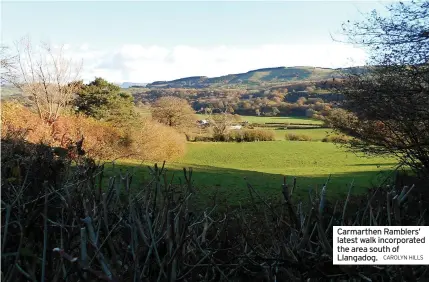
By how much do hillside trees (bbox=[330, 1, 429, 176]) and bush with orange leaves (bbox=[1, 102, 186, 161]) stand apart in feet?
45.4

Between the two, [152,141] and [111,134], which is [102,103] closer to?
[152,141]

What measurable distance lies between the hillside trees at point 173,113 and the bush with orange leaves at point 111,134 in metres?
7.93

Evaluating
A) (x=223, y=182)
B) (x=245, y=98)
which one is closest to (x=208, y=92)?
(x=245, y=98)

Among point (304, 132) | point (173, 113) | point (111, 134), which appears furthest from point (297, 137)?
point (111, 134)

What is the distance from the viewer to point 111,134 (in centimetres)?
2933

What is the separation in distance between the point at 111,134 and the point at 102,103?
7.63 meters

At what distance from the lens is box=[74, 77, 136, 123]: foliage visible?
3462 centimetres

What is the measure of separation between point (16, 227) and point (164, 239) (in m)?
0.83

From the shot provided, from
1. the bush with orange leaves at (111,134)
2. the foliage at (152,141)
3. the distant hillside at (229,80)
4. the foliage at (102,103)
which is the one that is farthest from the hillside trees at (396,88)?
the distant hillside at (229,80)

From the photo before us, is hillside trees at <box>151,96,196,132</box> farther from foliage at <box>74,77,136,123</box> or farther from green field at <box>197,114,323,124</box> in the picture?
foliage at <box>74,77,136,123</box>

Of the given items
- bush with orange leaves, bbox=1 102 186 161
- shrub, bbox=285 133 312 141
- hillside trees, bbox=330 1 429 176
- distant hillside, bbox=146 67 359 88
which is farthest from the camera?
distant hillside, bbox=146 67 359 88

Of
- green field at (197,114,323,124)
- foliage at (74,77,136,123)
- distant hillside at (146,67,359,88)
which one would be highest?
distant hillside at (146,67,359,88)

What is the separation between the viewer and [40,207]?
200cm

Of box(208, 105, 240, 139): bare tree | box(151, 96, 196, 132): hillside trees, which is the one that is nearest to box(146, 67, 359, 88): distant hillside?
box(208, 105, 240, 139): bare tree
